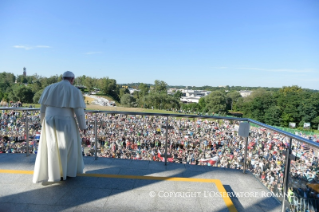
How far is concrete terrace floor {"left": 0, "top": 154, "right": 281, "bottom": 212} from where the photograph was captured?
2.62m

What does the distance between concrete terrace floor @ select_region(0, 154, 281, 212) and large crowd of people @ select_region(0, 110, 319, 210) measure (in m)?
0.42

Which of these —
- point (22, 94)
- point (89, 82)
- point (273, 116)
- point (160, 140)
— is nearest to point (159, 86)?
point (89, 82)

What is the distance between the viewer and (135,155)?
483cm

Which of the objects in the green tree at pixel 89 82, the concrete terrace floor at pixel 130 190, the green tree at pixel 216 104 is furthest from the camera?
the green tree at pixel 89 82

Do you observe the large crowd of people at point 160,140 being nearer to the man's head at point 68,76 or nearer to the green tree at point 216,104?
the man's head at point 68,76

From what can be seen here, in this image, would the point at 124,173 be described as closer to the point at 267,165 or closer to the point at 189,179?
the point at 189,179

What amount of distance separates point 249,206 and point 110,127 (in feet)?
10.4

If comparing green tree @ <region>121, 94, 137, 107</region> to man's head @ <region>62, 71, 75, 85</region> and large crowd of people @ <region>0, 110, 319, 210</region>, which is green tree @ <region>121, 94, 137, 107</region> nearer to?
large crowd of people @ <region>0, 110, 319, 210</region>

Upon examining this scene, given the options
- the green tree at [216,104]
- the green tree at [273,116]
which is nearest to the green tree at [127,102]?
the green tree at [216,104]

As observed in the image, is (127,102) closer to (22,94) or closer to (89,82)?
(22,94)

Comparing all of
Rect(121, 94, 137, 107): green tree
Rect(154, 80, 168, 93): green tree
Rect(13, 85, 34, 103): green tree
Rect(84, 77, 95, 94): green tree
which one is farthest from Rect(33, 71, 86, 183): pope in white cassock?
Rect(154, 80, 168, 93): green tree

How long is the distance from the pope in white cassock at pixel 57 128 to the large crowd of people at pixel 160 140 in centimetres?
134

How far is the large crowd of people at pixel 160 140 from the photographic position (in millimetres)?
4286

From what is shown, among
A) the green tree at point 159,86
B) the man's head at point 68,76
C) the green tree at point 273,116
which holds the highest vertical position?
the green tree at point 159,86
